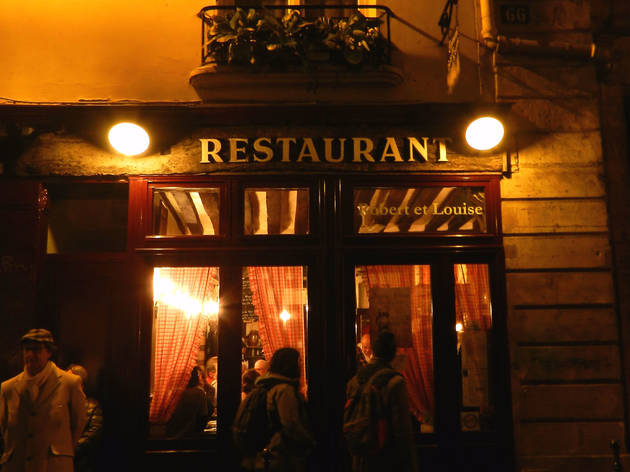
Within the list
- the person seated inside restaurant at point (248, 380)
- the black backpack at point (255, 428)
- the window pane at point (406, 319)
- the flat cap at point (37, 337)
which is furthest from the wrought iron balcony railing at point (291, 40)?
the black backpack at point (255, 428)

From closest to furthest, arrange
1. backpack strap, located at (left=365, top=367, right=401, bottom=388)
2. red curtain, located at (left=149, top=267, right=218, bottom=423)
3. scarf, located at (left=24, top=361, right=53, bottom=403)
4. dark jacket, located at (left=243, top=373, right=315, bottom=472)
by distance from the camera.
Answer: dark jacket, located at (left=243, top=373, right=315, bottom=472) → backpack strap, located at (left=365, top=367, right=401, bottom=388) → scarf, located at (left=24, top=361, right=53, bottom=403) → red curtain, located at (left=149, top=267, right=218, bottom=423)

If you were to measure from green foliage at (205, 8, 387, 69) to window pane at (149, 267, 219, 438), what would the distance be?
2.69 meters

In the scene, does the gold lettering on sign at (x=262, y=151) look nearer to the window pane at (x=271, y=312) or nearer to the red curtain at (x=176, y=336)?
the window pane at (x=271, y=312)

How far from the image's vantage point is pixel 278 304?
299 inches

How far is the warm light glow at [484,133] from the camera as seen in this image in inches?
297

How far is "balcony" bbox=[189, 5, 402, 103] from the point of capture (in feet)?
25.1

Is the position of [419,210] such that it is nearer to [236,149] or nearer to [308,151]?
[308,151]

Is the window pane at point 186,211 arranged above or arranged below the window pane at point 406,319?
above

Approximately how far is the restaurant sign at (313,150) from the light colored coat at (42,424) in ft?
10.4

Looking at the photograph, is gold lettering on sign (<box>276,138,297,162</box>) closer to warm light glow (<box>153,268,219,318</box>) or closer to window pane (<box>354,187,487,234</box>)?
window pane (<box>354,187,487,234</box>)

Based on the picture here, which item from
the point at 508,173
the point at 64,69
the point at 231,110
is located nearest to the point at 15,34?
the point at 64,69

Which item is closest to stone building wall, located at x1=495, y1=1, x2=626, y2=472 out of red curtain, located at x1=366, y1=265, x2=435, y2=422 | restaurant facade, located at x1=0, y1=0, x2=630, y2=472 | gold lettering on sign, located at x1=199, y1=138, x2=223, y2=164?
restaurant facade, located at x1=0, y1=0, x2=630, y2=472

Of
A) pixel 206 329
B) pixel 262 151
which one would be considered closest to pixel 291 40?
pixel 262 151

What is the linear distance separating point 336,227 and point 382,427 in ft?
9.02
